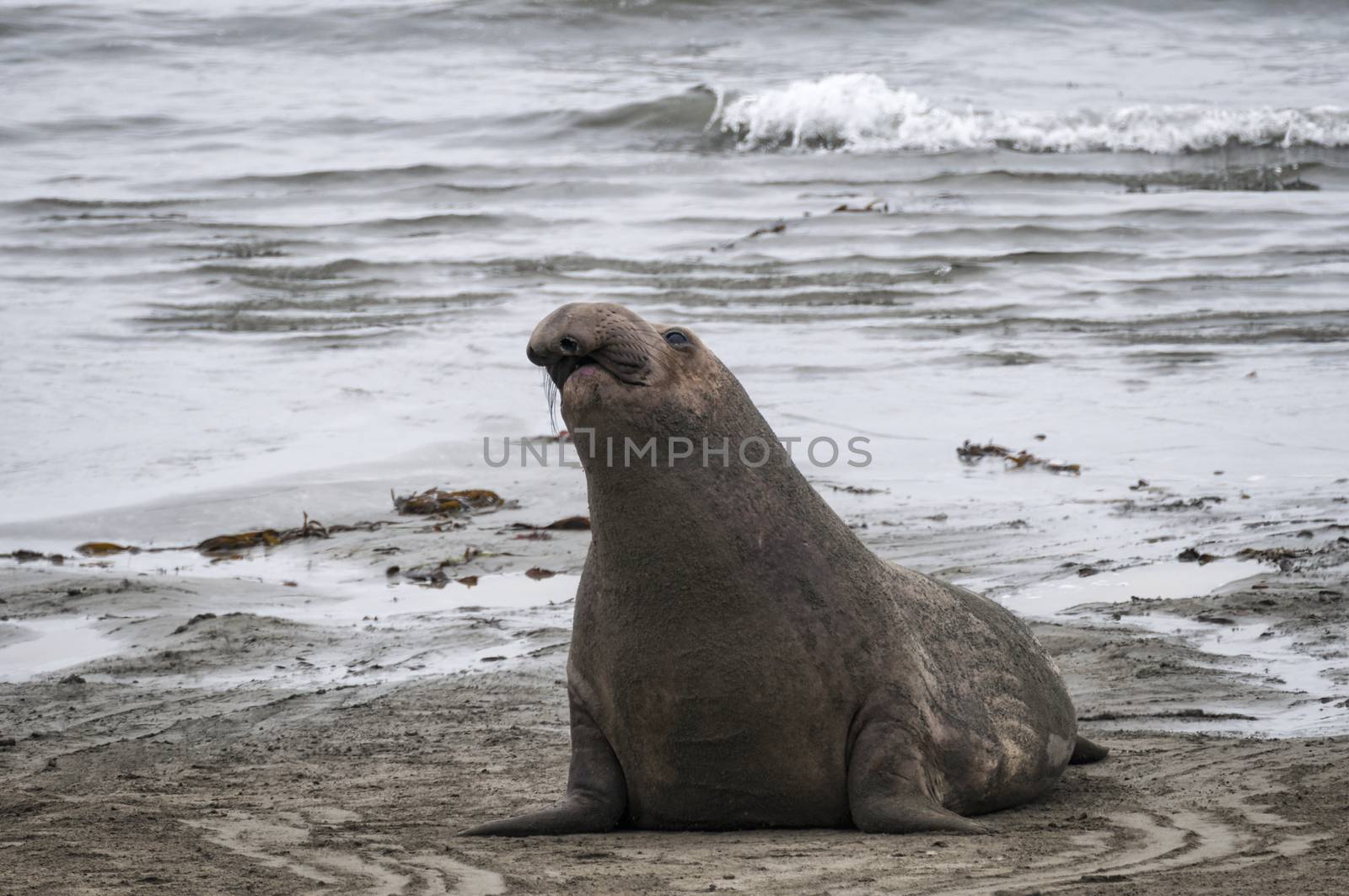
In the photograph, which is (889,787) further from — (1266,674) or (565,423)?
(1266,674)

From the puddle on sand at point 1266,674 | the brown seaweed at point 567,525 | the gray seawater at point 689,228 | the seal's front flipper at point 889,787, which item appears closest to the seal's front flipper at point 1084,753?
the puddle on sand at point 1266,674

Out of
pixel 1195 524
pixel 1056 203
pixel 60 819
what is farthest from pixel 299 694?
pixel 1056 203

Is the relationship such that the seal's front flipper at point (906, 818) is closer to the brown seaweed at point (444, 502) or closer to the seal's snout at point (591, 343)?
the seal's snout at point (591, 343)

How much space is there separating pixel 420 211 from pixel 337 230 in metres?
1.53

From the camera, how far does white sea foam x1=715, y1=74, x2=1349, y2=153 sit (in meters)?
25.1

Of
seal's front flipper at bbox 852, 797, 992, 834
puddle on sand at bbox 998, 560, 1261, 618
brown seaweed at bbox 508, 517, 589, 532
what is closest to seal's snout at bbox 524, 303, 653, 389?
seal's front flipper at bbox 852, 797, 992, 834

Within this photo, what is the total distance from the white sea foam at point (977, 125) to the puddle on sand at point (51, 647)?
64.3 feet

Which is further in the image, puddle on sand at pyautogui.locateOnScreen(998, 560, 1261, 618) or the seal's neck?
puddle on sand at pyautogui.locateOnScreen(998, 560, 1261, 618)

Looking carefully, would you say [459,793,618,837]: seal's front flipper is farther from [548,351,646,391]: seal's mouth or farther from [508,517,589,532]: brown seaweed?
[508,517,589,532]: brown seaweed

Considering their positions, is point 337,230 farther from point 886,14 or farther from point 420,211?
point 886,14

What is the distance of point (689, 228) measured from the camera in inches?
805

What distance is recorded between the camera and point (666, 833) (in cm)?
446

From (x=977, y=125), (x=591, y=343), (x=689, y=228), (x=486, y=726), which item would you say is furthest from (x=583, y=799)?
(x=977, y=125)

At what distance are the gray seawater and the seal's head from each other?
517 centimetres
